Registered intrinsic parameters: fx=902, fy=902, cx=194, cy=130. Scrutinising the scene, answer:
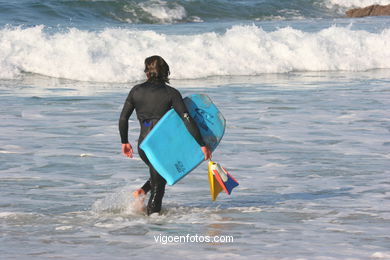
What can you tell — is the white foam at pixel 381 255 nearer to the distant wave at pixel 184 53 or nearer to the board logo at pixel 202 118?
the board logo at pixel 202 118

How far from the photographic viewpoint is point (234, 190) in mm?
7965

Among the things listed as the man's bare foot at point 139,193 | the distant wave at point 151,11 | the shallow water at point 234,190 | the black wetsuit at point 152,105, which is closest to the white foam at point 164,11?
the distant wave at point 151,11

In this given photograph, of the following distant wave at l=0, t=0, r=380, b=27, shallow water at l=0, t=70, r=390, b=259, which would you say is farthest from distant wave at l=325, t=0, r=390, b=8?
shallow water at l=0, t=70, r=390, b=259

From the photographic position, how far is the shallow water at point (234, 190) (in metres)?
6.00

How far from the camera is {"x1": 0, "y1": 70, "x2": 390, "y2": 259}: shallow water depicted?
6.00 m

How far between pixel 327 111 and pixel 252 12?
65.5 ft

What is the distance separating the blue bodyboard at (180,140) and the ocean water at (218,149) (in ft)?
1.31

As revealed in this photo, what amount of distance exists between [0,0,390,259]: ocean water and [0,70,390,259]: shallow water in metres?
0.02

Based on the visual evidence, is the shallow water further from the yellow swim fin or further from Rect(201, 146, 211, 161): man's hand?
Rect(201, 146, 211, 161): man's hand

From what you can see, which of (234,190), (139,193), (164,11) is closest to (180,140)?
(139,193)

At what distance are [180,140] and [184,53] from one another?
13017 millimetres

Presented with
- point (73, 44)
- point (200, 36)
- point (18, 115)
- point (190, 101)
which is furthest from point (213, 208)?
point (200, 36)

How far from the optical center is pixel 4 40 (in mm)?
19062

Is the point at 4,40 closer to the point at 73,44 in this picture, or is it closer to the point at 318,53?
the point at 73,44
